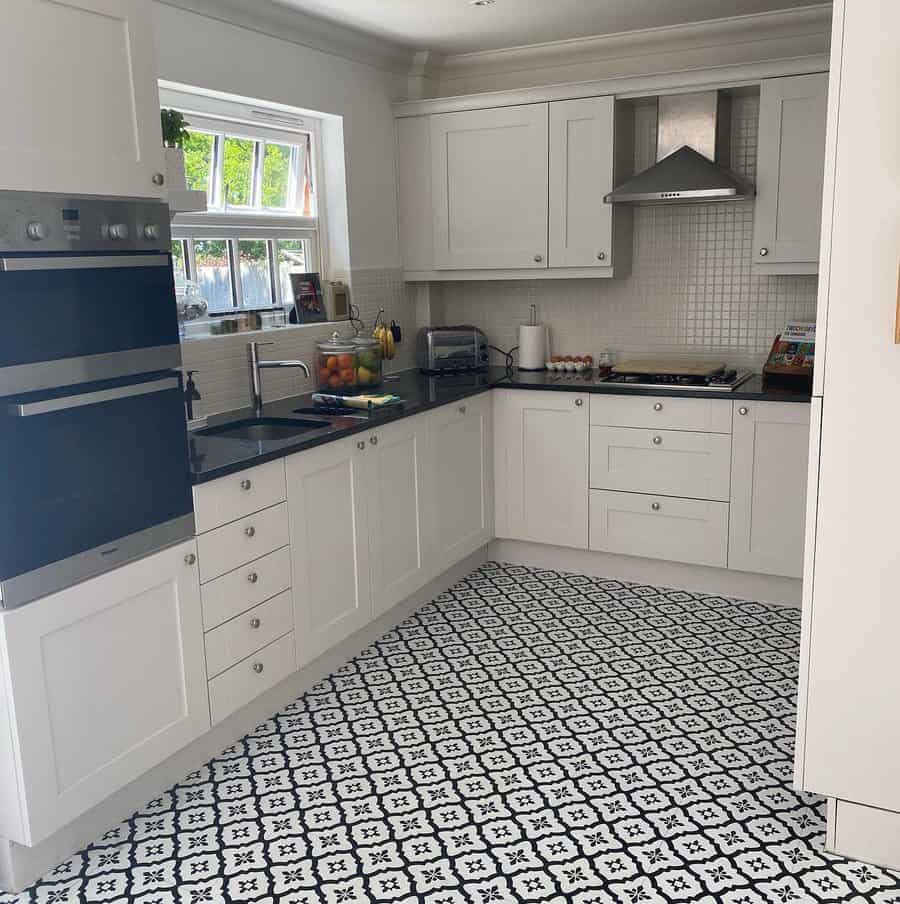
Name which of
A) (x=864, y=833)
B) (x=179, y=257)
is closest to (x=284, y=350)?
(x=179, y=257)

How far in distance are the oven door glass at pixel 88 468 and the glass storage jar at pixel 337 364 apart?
1493 millimetres

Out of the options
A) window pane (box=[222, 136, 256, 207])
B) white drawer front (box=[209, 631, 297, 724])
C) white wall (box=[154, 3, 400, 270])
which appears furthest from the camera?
window pane (box=[222, 136, 256, 207])

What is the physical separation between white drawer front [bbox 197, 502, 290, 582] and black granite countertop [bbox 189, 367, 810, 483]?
17 centimetres

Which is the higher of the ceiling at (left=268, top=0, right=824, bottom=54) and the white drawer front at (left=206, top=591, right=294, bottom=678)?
the ceiling at (left=268, top=0, right=824, bottom=54)

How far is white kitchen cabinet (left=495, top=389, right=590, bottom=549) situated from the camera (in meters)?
4.21

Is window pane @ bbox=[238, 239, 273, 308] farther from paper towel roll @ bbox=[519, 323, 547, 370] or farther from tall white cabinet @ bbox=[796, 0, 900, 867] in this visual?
tall white cabinet @ bbox=[796, 0, 900, 867]

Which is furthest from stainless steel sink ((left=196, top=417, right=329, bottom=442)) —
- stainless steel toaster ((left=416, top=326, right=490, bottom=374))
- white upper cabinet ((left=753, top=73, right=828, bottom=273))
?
white upper cabinet ((left=753, top=73, right=828, bottom=273))

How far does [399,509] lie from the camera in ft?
12.1

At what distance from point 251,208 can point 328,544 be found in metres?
1.60

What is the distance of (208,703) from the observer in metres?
2.73

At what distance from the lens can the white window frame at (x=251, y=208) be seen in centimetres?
362

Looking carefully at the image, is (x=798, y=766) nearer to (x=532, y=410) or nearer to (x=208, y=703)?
(x=208, y=703)

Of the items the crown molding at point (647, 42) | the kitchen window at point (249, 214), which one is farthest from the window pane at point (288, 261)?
the crown molding at point (647, 42)

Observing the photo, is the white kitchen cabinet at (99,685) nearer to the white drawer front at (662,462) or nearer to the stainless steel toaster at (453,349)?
the white drawer front at (662,462)
